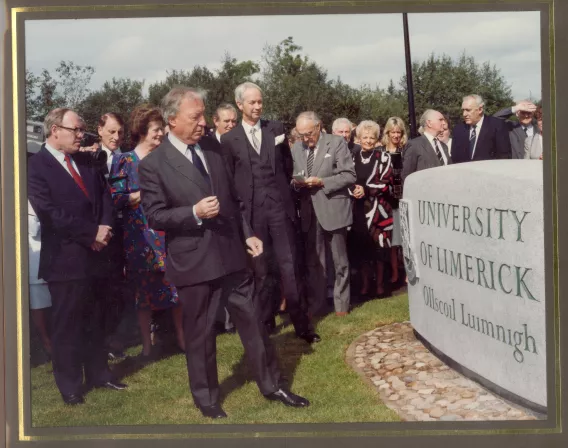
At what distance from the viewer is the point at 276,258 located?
4.72 meters

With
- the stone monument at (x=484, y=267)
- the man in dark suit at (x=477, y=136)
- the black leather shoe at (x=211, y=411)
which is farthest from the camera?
the man in dark suit at (x=477, y=136)

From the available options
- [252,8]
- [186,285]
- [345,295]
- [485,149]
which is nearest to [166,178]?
[186,285]

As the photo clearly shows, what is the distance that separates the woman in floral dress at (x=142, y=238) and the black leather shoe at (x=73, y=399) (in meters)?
0.47

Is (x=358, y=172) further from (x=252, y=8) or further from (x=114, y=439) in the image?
(x=114, y=439)

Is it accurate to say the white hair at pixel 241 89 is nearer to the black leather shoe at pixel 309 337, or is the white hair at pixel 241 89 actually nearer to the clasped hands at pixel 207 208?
the clasped hands at pixel 207 208

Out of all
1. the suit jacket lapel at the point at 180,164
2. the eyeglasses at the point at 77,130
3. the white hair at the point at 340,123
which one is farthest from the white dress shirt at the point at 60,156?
the white hair at the point at 340,123

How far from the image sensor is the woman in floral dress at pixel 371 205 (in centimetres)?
484

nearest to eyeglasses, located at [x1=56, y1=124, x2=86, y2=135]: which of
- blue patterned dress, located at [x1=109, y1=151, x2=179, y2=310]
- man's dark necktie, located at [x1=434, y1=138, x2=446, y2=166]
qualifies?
blue patterned dress, located at [x1=109, y1=151, x2=179, y2=310]

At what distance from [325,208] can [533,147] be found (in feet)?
4.55

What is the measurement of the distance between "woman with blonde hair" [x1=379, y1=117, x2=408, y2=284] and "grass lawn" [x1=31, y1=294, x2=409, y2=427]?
880mm

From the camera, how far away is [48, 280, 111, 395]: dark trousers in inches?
181

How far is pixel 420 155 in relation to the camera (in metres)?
4.84

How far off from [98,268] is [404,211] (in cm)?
208

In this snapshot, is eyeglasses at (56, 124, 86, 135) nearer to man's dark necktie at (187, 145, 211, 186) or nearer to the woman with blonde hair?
man's dark necktie at (187, 145, 211, 186)
